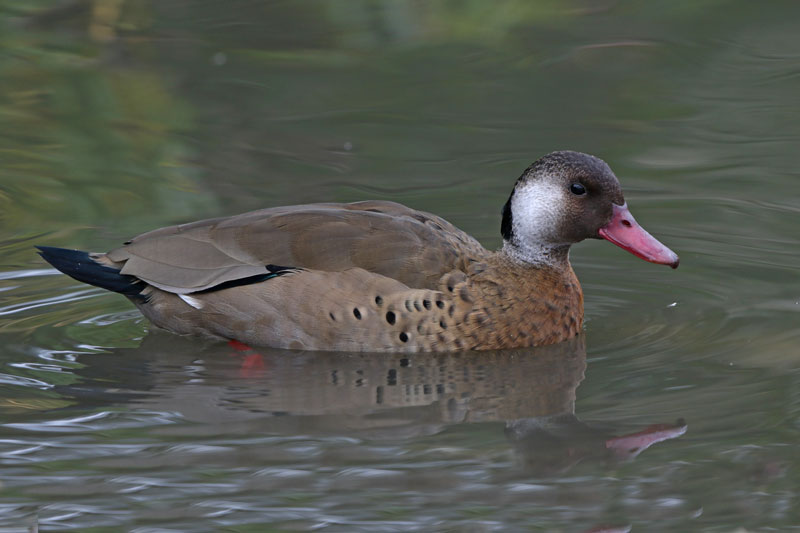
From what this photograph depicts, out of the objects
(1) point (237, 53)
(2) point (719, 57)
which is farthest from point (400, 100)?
(2) point (719, 57)

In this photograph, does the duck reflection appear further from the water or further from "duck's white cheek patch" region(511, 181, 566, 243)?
"duck's white cheek patch" region(511, 181, 566, 243)

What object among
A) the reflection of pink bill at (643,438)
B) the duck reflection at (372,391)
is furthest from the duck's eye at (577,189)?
the reflection of pink bill at (643,438)

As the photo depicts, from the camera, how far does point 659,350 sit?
772 centimetres

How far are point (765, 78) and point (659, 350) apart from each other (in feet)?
18.2

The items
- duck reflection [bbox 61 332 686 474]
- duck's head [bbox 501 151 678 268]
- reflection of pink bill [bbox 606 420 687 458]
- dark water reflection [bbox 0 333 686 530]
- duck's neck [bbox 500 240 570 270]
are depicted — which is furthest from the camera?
duck's neck [bbox 500 240 570 270]

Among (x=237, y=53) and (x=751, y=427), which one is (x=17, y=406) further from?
(x=237, y=53)

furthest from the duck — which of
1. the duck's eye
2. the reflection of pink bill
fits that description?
the reflection of pink bill

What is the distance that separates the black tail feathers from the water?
33 centimetres

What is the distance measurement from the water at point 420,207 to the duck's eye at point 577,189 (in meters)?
0.88

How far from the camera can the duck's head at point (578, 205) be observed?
26.1 feet

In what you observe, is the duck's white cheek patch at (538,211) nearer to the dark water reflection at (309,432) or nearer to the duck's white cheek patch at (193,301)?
the dark water reflection at (309,432)

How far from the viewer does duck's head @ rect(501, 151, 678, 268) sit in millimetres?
7945

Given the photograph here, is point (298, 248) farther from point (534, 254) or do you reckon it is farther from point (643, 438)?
point (643, 438)

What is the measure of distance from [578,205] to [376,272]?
4.18 ft
